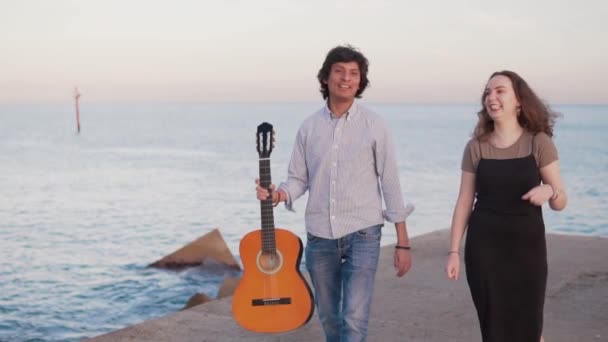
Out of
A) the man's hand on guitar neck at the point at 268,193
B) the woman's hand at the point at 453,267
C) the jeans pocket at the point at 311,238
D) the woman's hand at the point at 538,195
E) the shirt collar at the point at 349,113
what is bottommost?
the woman's hand at the point at 453,267

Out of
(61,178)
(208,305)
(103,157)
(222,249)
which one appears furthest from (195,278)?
(103,157)

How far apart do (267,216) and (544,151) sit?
143 centimetres

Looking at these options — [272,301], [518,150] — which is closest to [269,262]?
[272,301]

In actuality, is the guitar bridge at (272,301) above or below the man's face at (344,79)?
below

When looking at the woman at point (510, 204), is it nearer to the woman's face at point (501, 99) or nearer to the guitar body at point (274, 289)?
the woman's face at point (501, 99)

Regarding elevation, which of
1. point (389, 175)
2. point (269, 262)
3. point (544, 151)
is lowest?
point (269, 262)

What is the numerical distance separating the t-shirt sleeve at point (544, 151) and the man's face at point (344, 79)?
36.2 inches

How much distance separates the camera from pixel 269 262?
4227 millimetres

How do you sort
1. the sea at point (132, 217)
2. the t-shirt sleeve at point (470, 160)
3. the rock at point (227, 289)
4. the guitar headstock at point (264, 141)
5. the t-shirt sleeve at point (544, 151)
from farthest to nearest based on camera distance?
the sea at point (132, 217) → the rock at point (227, 289) → the guitar headstock at point (264, 141) → the t-shirt sleeve at point (470, 160) → the t-shirt sleeve at point (544, 151)

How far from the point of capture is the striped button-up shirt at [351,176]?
3920 mm

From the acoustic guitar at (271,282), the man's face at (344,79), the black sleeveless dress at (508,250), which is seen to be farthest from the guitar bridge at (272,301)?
the man's face at (344,79)

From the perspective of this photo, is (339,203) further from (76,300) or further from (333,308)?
(76,300)

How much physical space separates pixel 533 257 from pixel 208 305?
3.46 meters

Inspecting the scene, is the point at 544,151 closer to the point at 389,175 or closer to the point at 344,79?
the point at 389,175
